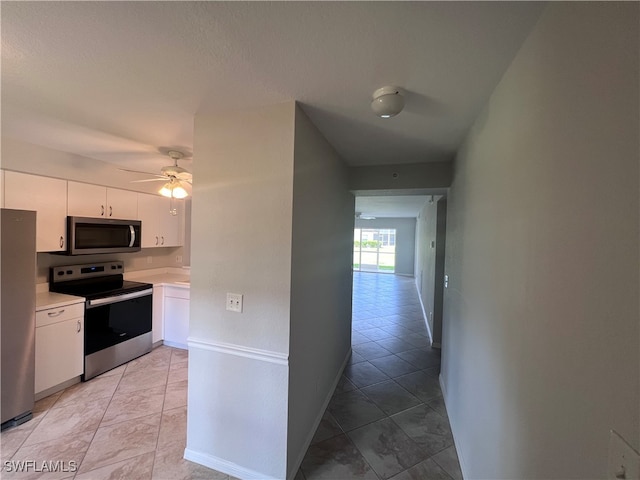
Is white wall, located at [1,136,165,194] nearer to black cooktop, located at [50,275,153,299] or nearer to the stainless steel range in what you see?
the stainless steel range

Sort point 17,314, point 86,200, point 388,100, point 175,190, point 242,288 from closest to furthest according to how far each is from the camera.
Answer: point 388,100 < point 242,288 < point 17,314 < point 175,190 < point 86,200

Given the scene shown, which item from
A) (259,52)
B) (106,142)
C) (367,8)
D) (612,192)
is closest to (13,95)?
(106,142)

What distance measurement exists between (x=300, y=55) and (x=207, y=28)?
1.27ft

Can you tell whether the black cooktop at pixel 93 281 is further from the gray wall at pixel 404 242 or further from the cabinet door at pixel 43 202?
the gray wall at pixel 404 242

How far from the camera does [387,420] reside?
232 centimetres

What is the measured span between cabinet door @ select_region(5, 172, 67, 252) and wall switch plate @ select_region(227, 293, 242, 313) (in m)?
2.37

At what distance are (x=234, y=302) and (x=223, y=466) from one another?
114 cm

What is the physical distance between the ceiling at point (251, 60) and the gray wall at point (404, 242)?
8.97 metres

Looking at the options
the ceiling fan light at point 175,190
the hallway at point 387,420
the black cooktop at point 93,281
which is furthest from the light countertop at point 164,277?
the hallway at point 387,420

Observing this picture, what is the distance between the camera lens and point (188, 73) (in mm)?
1335

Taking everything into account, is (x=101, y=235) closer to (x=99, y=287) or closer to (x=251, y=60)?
(x=99, y=287)

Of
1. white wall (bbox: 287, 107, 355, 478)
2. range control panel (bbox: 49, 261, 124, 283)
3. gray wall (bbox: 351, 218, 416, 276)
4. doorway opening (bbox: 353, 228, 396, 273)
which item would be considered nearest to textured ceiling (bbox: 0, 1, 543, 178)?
white wall (bbox: 287, 107, 355, 478)

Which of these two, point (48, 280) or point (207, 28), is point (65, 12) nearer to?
point (207, 28)

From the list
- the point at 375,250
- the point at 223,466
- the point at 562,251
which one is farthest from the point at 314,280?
the point at 375,250
